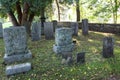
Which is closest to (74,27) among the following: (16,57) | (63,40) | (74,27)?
(74,27)

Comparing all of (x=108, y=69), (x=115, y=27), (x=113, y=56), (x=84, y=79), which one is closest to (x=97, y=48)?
(x=113, y=56)

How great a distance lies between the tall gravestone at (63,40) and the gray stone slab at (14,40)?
5.03ft

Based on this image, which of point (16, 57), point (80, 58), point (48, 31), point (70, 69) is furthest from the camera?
point (48, 31)

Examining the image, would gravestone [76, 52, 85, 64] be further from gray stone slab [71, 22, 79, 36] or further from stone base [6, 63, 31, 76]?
gray stone slab [71, 22, 79, 36]

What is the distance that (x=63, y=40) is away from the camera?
8.91 metres

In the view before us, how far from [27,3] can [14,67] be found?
659cm

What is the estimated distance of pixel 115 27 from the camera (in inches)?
566

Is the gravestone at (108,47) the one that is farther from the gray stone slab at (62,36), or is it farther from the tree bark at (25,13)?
the tree bark at (25,13)

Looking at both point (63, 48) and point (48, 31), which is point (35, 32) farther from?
point (63, 48)

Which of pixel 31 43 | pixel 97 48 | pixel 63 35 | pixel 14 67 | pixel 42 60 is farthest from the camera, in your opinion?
pixel 31 43

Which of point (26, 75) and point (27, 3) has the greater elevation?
point (27, 3)

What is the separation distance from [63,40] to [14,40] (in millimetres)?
2195

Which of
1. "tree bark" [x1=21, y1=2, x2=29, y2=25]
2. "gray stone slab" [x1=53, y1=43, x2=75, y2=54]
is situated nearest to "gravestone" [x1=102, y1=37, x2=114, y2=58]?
"gray stone slab" [x1=53, y1=43, x2=75, y2=54]

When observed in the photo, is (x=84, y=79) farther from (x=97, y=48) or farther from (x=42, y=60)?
(x=97, y=48)
